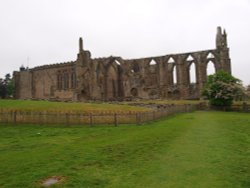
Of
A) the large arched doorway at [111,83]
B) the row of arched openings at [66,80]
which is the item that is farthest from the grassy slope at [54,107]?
the row of arched openings at [66,80]

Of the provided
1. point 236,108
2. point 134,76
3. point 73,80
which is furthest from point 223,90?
point 73,80

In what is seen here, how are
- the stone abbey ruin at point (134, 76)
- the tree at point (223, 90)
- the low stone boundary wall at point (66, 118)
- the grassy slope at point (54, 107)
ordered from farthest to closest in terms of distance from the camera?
the stone abbey ruin at point (134, 76), the tree at point (223, 90), the grassy slope at point (54, 107), the low stone boundary wall at point (66, 118)

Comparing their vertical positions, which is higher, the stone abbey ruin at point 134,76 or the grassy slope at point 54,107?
the stone abbey ruin at point 134,76

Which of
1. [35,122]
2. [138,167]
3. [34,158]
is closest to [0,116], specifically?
[35,122]

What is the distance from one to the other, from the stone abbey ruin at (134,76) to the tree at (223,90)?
625 inches

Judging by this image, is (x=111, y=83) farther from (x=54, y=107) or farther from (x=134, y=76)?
(x=54, y=107)

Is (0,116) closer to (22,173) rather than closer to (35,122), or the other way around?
(35,122)

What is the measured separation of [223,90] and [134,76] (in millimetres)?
27153

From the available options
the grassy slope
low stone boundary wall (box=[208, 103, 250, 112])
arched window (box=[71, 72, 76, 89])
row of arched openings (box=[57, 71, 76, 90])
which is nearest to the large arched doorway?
arched window (box=[71, 72, 76, 89])

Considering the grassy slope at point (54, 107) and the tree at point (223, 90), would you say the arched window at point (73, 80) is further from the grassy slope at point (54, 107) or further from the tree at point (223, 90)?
the grassy slope at point (54, 107)

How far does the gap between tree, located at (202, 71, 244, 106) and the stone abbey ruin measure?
15880mm

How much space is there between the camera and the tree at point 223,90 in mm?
54906

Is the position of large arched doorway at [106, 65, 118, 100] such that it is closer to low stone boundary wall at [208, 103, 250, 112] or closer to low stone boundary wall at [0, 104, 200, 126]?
low stone boundary wall at [208, 103, 250, 112]

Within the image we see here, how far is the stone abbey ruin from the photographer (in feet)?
246
